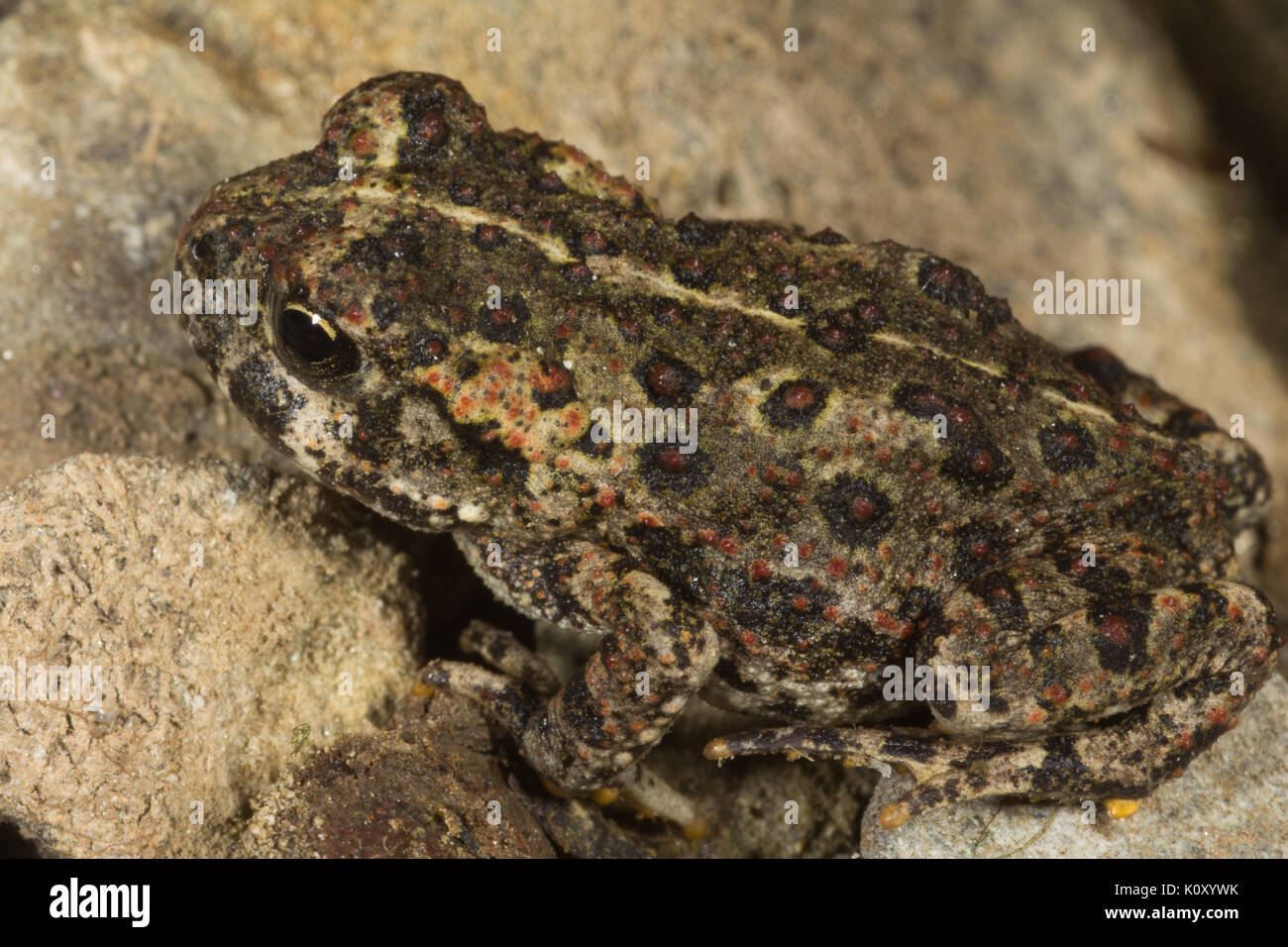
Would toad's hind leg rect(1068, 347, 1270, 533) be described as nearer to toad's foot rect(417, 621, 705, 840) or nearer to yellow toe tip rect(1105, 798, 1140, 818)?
yellow toe tip rect(1105, 798, 1140, 818)

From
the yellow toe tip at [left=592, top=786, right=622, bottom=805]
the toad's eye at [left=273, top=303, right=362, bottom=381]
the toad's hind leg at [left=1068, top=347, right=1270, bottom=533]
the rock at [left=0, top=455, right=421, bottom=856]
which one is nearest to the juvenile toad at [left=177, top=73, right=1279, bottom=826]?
the toad's eye at [left=273, top=303, right=362, bottom=381]

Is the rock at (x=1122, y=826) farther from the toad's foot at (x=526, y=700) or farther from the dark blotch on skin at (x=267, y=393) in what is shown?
the dark blotch on skin at (x=267, y=393)

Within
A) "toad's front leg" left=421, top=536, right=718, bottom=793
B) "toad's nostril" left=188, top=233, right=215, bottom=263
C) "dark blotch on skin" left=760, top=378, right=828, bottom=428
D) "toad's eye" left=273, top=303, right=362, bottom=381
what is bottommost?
"toad's front leg" left=421, top=536, right=718, bottom=793

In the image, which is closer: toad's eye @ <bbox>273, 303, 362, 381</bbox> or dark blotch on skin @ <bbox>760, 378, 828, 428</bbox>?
toad's eye @ <bbox>273, 303, 362, 381</bbox>

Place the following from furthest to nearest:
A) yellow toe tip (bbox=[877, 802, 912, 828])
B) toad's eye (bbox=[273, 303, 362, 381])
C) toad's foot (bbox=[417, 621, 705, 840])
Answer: toad's foot (bbox=[417, 621, 705, 840]) → yellow toe tip (bbox=[877, 802, 912, 828]) → toad's eye (bbox=[273, 303, 362, 381])

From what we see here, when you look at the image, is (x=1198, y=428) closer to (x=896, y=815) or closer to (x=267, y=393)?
(x=896, y=815)

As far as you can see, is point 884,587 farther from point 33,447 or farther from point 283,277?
point 33,447
